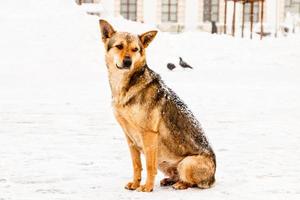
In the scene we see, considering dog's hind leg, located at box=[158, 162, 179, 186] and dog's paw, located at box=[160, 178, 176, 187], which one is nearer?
dog's hind leg, located at box=[158, 162, 179, 186]

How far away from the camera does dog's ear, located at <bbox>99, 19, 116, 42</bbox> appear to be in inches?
191

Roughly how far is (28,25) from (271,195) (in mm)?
18460

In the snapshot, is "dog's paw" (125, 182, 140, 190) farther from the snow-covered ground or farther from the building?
the building

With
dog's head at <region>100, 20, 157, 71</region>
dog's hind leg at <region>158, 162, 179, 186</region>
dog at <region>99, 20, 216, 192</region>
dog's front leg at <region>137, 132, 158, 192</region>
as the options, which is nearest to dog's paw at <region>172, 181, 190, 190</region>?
dog at <region>99, 20, 216, 192</region>

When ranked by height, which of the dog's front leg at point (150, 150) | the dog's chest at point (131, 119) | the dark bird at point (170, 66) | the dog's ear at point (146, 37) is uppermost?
the dog's ear at point (146, 37)

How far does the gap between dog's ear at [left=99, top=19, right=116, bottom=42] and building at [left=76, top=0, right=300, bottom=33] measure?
37.2 metres

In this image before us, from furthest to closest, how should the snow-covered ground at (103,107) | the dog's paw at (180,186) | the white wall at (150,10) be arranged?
the white wall at (150,10) < the snow-covered ground at (103,107) < the dog's paw at (180,186)

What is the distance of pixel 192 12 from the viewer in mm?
43094

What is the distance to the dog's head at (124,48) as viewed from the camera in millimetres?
4695

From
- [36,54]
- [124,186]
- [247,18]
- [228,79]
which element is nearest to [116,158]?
[124,186]

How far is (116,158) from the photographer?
682 centimetres

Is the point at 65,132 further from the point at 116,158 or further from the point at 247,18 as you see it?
the point at 247,18

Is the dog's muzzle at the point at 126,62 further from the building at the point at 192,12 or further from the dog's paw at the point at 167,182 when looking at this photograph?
the building at the point at 192,12

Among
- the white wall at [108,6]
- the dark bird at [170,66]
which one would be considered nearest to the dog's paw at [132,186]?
the dark bird at [170,66]
